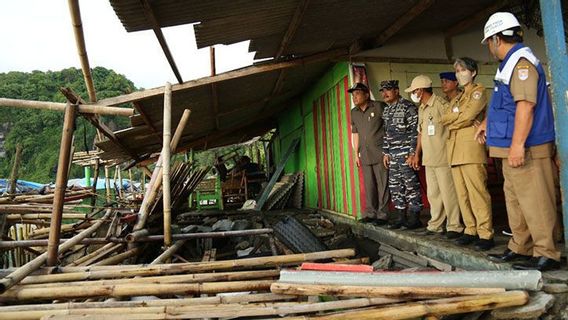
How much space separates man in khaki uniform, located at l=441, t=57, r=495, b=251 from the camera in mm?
2881

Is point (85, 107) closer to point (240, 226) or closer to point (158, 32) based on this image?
point (158, 32)

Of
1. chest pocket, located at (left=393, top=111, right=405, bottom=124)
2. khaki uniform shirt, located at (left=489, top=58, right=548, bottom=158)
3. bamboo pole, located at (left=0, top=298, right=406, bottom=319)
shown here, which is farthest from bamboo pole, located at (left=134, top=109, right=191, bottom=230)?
khaki uniform shirt, located at (left=489, top=58, right=548, bottom=158)

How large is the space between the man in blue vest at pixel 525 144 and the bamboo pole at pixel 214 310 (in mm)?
1131

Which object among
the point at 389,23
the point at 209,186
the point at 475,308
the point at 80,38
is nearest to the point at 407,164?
the point at 389,23

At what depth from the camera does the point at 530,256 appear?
2412mm

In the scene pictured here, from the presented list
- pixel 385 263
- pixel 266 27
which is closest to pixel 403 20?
pixel 266 27

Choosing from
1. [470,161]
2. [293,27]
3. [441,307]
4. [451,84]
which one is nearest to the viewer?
[441,307]

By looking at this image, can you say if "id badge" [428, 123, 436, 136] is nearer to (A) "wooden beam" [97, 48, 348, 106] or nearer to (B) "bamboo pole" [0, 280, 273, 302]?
(A) "wooden beam" [97, 48, 348, 106]

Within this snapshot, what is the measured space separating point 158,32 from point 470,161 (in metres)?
3.09

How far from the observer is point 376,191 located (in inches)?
181

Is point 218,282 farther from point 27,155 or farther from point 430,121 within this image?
point 27,155

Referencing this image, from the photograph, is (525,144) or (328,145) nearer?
(525,144)

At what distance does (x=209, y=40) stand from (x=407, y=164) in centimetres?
260

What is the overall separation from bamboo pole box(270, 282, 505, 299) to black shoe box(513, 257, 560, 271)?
1.31 ft
